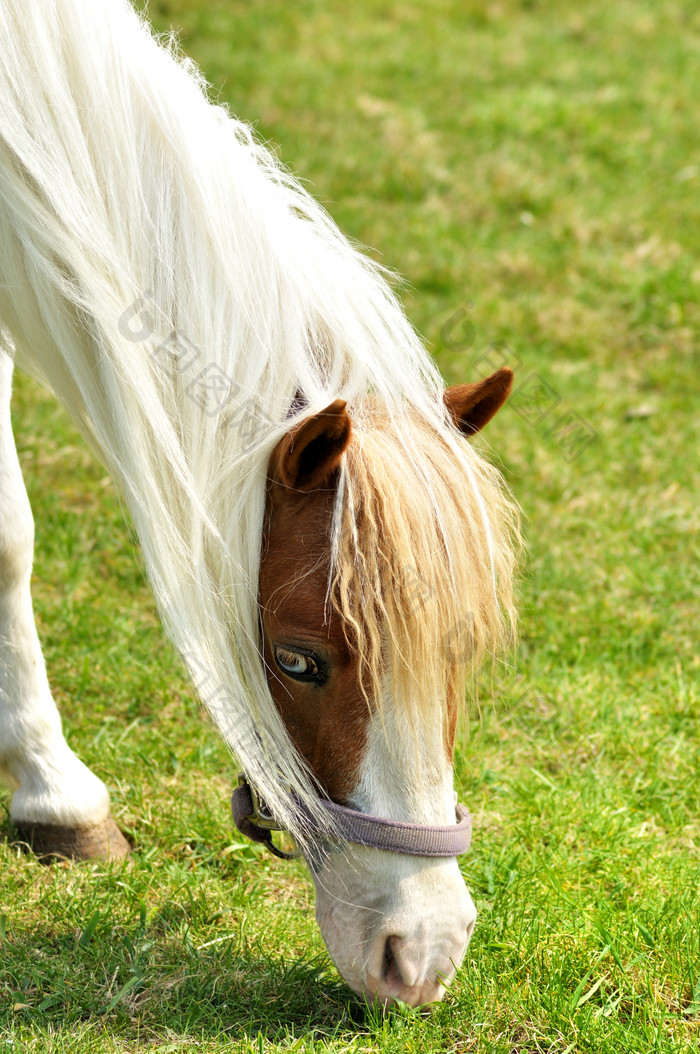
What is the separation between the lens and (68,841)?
7.63ft

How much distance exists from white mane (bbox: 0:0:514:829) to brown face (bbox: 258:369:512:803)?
0.11ft

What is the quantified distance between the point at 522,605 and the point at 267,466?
1.89 metres

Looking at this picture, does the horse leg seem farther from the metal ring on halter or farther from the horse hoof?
the metal ring on halter

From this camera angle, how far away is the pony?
1636 millimetres

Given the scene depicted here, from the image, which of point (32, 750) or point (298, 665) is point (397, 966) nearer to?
point (298, 665)

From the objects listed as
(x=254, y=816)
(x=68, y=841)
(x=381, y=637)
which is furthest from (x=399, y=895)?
(x=68, y=841)

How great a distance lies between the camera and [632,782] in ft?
9.03

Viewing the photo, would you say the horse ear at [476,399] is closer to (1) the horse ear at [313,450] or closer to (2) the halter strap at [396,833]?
(1) the horse ear at [313,450]

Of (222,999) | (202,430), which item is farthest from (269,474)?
(222,999)

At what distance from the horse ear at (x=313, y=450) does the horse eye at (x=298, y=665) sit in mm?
272

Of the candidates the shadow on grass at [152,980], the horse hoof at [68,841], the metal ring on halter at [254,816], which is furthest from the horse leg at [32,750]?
the metal ring on halter at [254,816]

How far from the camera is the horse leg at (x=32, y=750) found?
88.8 inches

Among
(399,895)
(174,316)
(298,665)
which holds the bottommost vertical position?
(399,895)

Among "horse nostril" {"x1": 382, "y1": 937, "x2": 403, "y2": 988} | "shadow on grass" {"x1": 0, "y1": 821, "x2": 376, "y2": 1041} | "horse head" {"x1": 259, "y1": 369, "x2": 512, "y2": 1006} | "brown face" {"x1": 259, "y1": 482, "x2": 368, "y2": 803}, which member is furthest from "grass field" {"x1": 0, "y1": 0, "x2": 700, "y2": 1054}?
"brown face" {"x1": 259, "y1": 482, "x2": 368, "y2": 803}
